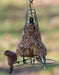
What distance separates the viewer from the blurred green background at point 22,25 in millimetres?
7082

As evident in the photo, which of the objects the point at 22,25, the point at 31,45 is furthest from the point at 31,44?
the point at 22,25

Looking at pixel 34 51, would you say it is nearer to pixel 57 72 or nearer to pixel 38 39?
pixel 38 39

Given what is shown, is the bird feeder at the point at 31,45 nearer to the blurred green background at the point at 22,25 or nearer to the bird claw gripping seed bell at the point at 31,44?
the bird claw gripping seed bell at the point at 31,44

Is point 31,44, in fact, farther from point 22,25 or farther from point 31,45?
point 22,25

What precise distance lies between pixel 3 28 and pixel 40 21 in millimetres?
816

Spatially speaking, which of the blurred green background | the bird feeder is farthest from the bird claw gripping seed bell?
the blurred green background

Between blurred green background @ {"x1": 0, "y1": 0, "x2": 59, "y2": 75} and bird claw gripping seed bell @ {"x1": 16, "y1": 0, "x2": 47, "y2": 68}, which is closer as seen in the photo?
bird claw gripping seed bell @ {"x1": 16, "y1": 0, "x2": 47, "y2": 68}

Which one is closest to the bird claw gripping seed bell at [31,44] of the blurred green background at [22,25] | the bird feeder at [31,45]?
the bird feeder at [31,45]

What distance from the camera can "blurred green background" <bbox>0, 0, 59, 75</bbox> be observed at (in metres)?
7.08

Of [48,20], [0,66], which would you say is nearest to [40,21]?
[48,20]

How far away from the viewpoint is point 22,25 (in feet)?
26.2

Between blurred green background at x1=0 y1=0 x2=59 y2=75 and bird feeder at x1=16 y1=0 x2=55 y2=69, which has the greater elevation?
blurred green background at x1=0 y1=0 x2=59 y2=75

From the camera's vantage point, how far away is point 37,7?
8414mm

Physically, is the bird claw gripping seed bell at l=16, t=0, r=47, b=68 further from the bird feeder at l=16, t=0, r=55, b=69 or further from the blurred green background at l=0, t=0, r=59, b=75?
the blurred green background at l=0, t=0, r=59, b=75
